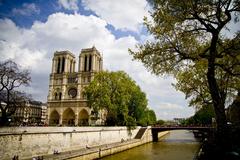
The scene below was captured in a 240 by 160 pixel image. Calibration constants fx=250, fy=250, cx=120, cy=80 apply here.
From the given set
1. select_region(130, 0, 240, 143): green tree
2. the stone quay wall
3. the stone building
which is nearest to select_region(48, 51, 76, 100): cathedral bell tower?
the stone building

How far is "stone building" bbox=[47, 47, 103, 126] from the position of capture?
264 feet

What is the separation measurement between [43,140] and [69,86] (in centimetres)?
6243

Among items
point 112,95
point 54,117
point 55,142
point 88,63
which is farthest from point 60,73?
point 55,142

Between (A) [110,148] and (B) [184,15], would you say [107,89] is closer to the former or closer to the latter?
(A) [110,148]

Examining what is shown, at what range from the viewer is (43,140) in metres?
23.1

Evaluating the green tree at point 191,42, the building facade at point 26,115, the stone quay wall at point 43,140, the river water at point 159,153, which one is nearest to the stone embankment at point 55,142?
the stone quay wall at point 43,140

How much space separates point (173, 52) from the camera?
43.5 feet

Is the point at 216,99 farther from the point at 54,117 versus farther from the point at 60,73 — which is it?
the point at 60,73

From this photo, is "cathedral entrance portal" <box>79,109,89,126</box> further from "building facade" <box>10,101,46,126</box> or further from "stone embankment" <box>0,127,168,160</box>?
"stone embankment" <box>0,127,168,160</box>

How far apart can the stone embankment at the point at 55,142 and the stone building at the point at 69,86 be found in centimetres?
4125

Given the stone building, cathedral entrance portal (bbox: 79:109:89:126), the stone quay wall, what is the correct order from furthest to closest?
the stone building, cathedral entrance portal (bbox: 79:109:89:126), the stone quay wall

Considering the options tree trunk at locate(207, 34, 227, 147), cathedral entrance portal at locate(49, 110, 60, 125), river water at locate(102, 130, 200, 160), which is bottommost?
river water at locate(102, 130, 200, 160)

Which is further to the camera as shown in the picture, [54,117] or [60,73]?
[60,73]

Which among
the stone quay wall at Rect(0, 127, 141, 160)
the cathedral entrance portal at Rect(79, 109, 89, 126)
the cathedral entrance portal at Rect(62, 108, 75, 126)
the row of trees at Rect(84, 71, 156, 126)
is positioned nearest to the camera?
the stone quay wall at Rect(0, 127, 141, 160)
